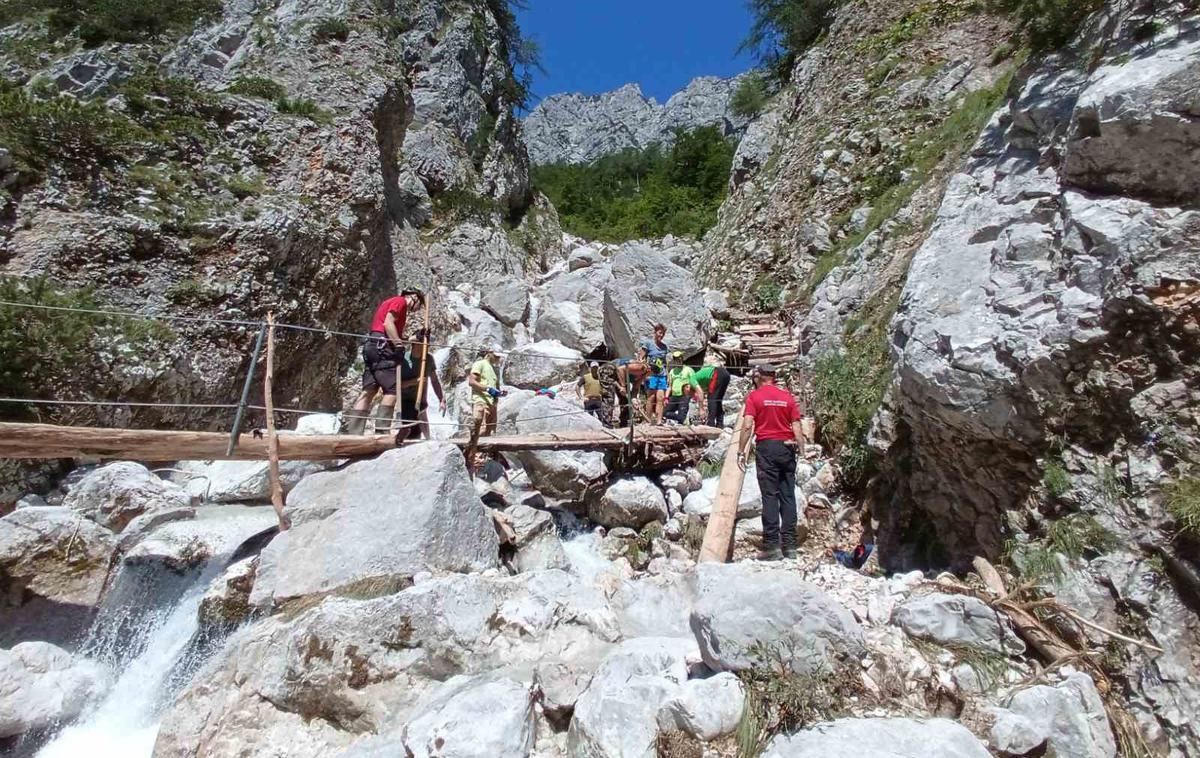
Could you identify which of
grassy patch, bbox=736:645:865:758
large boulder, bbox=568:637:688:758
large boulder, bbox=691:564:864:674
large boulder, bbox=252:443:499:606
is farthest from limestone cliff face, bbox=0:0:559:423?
grassy patch, bbox=736:645:865:758

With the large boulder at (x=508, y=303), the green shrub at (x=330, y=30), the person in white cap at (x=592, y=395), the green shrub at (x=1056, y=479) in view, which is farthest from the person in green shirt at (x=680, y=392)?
the green shrub at (x=330, y=30)

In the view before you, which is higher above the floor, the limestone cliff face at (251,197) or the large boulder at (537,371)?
the limestone cliff face at (251,197)

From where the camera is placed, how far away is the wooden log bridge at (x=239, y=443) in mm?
5902

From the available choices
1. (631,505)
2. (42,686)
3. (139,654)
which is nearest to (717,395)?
(631,505)

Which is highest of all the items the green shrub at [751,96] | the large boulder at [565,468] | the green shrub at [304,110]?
the green shrub at [751,96]

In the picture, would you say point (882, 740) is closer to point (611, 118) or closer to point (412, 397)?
point (412, 397)

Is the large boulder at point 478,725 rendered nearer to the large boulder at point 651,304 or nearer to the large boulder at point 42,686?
the large boulder at point 42,686

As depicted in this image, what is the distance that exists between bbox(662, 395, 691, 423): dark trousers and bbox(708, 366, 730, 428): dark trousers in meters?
0.42

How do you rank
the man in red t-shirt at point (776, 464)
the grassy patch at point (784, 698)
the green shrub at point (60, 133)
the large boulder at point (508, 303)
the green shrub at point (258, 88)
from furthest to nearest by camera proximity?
the large boulder at point (508, 303) → the green shrub at point (258, 88) → the green shrub at point (60, 133) → the man in red t-shirt at point (776, 464) → the grassy patch at point (784, 698)

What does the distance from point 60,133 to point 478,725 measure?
12.3 meters

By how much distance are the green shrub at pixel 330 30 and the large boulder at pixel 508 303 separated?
7952 millimetres

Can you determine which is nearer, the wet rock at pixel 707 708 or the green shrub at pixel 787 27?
the wet rock at pixel 707 708

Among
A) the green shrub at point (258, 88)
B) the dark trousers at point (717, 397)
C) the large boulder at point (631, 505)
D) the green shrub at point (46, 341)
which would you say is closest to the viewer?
the large boulder at point (631, 505)

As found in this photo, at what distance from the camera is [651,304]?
1398 cm
